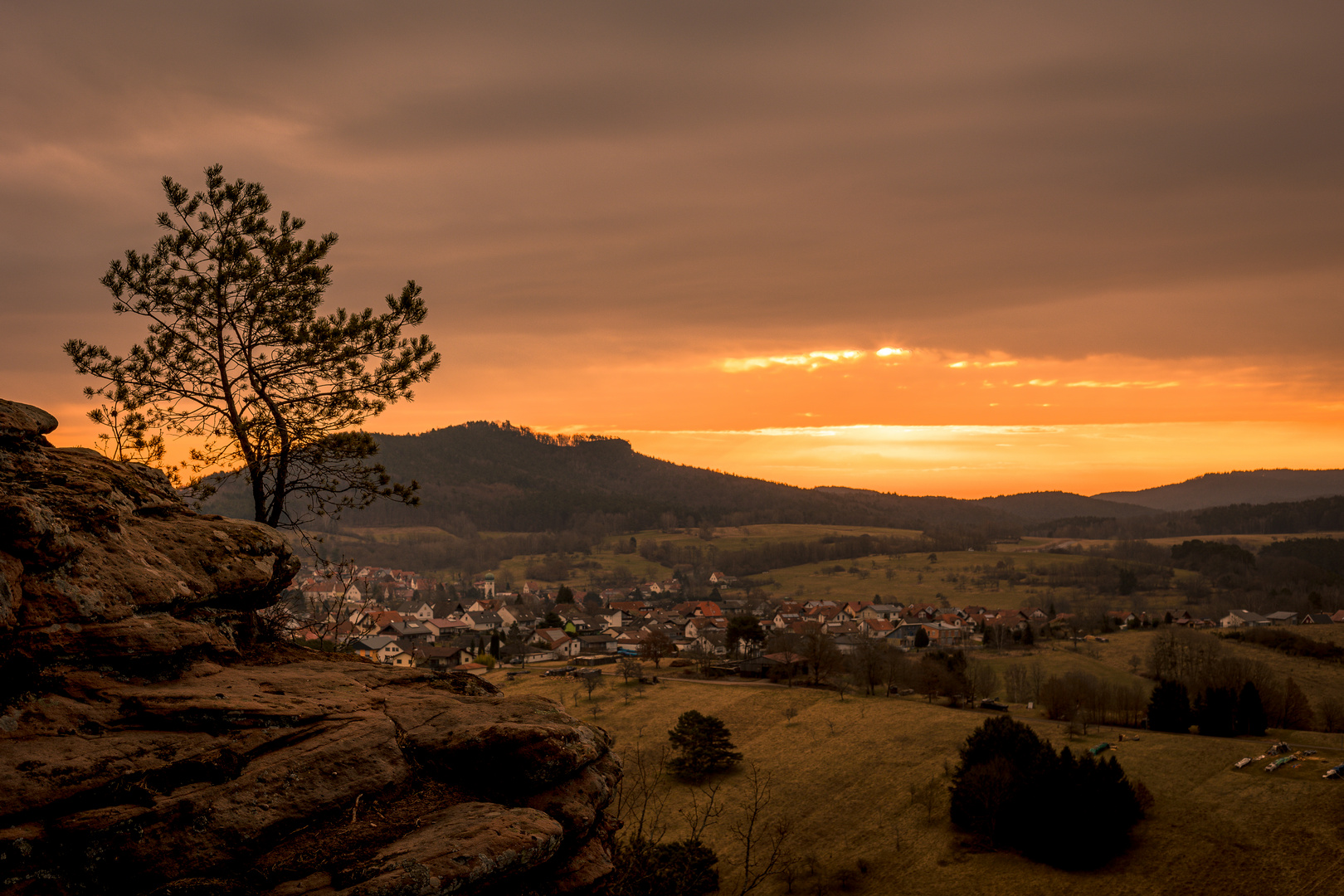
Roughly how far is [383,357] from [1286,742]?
5717cm

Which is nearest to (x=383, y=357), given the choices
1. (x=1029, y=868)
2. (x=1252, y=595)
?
(x=1029, y=868)

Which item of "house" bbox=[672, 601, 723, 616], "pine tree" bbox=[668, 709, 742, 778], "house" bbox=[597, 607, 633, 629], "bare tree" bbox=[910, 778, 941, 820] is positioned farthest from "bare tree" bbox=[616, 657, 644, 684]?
"house" bbox=[672, 601, 723, 616]

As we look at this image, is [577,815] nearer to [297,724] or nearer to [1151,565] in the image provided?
[297,724]

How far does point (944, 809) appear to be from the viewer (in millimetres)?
39500

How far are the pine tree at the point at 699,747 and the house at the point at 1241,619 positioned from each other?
98.1 metres

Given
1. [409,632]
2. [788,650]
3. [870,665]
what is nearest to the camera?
[870,665]

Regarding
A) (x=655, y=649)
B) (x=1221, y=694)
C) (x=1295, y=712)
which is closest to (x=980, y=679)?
(x=1221, y=694)

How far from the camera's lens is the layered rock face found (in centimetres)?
639

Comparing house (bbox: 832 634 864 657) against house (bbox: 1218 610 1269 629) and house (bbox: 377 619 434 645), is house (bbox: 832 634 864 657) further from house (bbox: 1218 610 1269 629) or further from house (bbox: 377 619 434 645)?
house (bbox: 1218 610 1269 629)

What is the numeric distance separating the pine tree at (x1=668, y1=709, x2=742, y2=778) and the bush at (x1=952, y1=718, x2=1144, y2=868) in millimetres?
12837

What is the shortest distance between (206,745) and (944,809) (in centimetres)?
3974

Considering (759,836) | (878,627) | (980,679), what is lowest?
(878,627)

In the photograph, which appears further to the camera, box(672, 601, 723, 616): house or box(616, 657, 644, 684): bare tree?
box(672, 601, 723, 616): house

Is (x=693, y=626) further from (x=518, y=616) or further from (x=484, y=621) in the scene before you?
(x=484, y=621)
